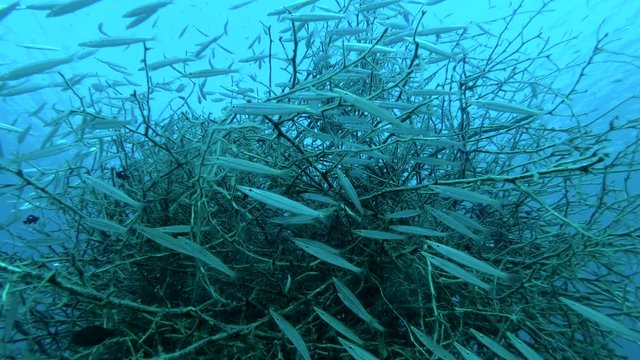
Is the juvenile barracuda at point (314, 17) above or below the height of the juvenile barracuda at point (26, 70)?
above

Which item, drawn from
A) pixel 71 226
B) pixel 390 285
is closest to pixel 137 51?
pixel 71 226

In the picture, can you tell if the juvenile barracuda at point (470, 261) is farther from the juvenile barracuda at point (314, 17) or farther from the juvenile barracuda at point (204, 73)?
the juvenile barracuda at point (204, 73)

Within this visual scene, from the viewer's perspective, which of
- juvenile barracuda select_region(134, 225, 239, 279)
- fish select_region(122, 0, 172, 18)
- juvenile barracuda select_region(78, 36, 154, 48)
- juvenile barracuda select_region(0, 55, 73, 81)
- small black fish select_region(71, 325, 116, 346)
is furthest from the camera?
fish select_region(122, 0, 172, 18)

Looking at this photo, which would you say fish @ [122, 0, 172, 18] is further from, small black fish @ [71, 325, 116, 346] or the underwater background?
small black fish @ [71, 325, 116, 346]

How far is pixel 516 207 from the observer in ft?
12.6

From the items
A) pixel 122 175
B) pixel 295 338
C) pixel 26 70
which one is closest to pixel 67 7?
pixel 26 70

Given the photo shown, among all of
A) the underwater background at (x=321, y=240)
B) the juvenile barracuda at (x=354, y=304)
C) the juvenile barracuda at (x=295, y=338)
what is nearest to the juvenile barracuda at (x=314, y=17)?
the underwater background at (x=321, y=240)

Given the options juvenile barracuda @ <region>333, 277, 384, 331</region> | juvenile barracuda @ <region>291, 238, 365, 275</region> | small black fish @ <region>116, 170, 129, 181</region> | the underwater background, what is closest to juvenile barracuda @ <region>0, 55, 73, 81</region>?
the underwater background

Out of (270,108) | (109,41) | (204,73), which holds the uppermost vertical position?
(109,41)

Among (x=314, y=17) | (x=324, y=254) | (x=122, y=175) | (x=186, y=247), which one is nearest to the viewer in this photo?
(x=186, y=247)

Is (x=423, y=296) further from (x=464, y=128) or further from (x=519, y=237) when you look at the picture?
(x=464, y=128)

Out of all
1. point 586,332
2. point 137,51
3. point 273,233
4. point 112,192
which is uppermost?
point 137,51

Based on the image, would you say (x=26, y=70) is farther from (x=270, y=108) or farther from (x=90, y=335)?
(x=270, y=108)

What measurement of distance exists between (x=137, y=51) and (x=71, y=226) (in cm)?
2621
